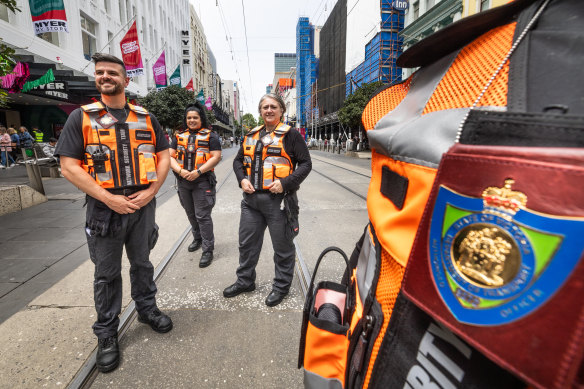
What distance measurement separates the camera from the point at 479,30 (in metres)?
0.74

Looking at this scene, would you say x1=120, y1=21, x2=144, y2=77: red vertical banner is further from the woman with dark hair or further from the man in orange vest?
the man in orange vest

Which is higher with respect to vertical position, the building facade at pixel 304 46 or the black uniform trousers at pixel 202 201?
the building facade at pixel 304 46

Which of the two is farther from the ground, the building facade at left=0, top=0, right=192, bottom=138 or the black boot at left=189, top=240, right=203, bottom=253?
the building facade at left=0, top=0, right=192, bottom=138

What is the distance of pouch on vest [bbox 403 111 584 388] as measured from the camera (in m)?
0.36

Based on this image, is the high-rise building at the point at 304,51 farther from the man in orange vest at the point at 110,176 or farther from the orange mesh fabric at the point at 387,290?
the orange mesh fabric at the point at 387,290

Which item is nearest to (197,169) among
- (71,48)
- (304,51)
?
(71,48)

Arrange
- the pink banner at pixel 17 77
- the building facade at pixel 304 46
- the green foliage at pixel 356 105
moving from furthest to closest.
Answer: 1. the building facade at pixel 304 46
2. the green foliage at pixel 356 105
3. the pink banner at pixel 17 77

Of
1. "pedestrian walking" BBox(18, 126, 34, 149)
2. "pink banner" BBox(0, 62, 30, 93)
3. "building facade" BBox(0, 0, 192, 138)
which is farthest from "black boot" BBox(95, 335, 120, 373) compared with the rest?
"pedestrian walking" BBox(18, 126, 34, 149)

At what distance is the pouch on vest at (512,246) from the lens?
0.36 m

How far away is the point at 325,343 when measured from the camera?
3.35 ft

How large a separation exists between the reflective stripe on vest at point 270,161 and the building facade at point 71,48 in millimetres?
4695

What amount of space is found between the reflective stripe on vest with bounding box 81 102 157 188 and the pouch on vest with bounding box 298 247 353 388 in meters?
1.64

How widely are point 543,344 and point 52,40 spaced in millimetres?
18528

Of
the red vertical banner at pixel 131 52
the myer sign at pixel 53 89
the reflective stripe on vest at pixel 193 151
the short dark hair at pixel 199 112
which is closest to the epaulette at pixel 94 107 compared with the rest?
the reflective stripe on vest at pixel 193 151
